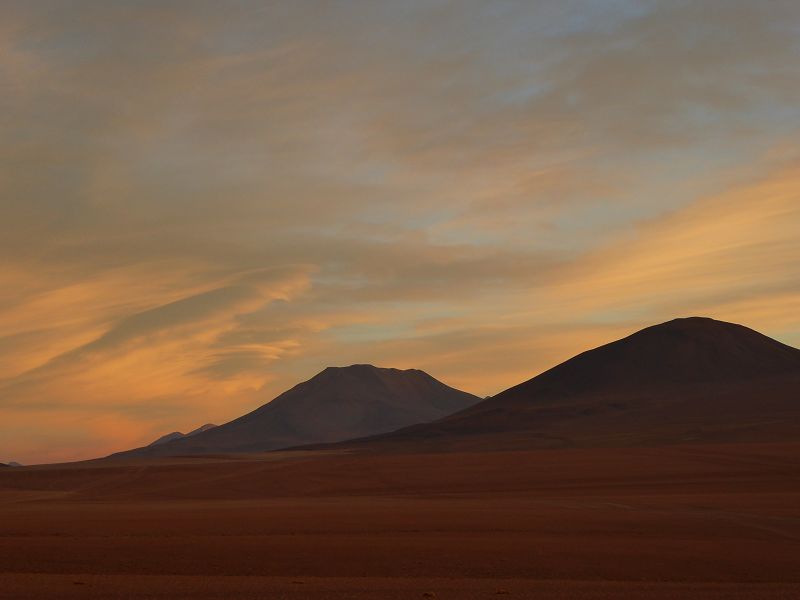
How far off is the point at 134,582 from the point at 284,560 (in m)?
4.38

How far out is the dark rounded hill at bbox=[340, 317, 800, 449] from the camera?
102 m

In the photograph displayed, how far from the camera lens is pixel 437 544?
2417 centimetres

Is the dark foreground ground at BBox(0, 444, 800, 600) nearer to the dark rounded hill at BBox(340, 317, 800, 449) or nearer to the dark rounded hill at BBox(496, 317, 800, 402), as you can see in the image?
the dark rounded hill at BBox(340, 317, 800, 449)

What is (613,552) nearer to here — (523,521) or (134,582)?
(523,521)

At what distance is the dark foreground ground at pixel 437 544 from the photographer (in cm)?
1777

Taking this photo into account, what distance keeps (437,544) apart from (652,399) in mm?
123209

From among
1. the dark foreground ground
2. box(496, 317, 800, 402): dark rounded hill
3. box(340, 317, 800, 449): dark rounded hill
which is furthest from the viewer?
box(496, 317, 800, 402): dark rounded hill

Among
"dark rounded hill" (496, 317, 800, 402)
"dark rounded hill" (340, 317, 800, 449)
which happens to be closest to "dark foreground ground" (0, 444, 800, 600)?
"dark rounded hill" (340, 317, 800, 449)

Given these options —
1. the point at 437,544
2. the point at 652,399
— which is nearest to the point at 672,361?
the point at 652,399

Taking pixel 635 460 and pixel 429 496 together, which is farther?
pixel 635 460

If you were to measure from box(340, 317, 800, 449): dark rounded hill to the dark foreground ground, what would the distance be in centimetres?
5072

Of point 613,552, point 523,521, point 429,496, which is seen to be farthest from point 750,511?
point 429,496

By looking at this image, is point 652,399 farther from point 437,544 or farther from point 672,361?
point 437,544

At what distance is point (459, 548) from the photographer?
2355cm
